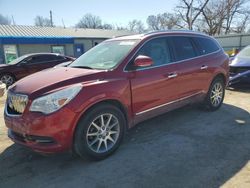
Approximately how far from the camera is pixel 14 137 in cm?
359

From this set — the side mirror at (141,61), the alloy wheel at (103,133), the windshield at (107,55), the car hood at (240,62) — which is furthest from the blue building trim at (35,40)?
the alloy wheel at (103,133)

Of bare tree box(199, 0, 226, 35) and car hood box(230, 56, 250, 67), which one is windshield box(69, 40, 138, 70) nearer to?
car hood box(230, 56, 250, 67)

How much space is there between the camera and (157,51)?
4.51 meters

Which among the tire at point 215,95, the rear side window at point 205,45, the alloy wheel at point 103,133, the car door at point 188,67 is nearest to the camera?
the alloy wheel at point 103,133

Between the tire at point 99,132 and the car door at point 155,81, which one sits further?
the car door at point 155,81

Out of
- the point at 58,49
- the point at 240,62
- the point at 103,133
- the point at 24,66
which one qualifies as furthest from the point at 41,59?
the point at 58,49

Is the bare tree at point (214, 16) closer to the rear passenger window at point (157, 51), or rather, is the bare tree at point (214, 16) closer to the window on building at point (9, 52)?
the window on building at point (9, 52)

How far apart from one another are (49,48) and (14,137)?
20229 mm

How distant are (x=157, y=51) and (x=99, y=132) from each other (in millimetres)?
1815

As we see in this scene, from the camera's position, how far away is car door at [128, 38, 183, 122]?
404cm

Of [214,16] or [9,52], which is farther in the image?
[214,16]

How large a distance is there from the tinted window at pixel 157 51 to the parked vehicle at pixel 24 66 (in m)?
8.92

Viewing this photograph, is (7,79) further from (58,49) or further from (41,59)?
(58,49)

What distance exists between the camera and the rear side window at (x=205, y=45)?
5424 mm
